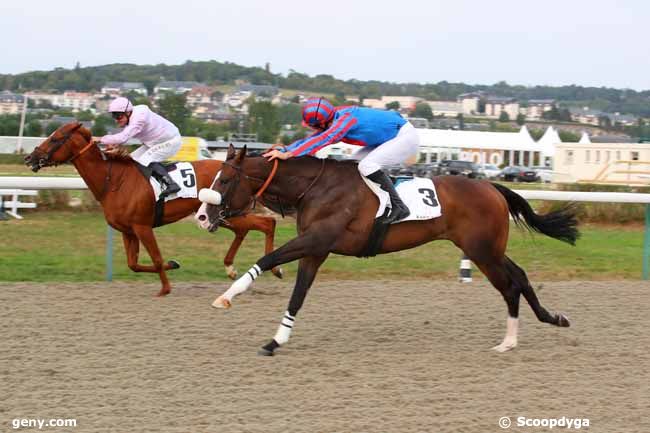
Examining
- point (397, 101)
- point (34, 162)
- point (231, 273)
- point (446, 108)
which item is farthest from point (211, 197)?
point (446, 108)

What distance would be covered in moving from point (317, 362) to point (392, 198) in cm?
133

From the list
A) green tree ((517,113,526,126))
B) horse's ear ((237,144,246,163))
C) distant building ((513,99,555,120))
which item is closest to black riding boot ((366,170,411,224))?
horse's ear ((237,144,246,163))

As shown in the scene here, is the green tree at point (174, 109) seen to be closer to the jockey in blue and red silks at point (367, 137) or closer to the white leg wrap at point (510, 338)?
the jockey in blue and red silks at point (367, 137)

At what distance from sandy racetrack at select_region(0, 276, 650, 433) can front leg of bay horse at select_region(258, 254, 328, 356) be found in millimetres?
99

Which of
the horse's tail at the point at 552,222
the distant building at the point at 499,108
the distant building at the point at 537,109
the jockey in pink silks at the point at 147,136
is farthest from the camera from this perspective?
the distant building at the point at 537,109

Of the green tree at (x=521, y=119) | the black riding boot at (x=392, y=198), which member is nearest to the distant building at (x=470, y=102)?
the green tree at (x=521, y=119)

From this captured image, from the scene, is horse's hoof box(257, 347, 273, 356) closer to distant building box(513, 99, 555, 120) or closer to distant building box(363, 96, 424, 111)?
distant building box(363, 96, 424, 111)

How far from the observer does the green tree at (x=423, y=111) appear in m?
82.0

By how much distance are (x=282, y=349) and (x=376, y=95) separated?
9355cm

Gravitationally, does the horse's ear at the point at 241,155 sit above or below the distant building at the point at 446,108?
below

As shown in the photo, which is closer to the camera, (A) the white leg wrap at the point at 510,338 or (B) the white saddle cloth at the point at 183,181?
(A) the white leg wrap at the point at 510,338

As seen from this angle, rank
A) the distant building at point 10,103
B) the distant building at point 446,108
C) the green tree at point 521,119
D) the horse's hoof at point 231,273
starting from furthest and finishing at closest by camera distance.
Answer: the green tree at point 521,119 → the distant building at point 446,108 → the distant building at point 10,103 → the horse's hoof at point 231,273

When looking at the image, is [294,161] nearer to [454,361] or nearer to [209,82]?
[454,361]

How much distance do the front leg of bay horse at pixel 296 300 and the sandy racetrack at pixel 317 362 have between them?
10 cm
